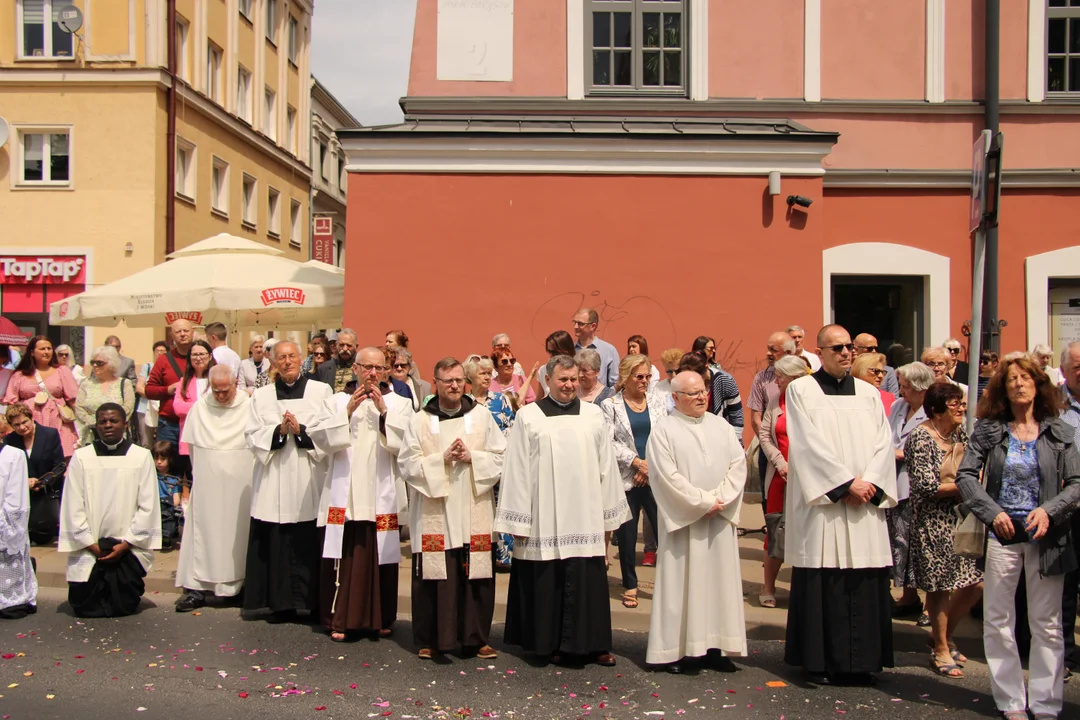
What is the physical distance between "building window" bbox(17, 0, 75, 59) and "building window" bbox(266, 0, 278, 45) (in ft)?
31.3

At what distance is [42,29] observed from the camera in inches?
900

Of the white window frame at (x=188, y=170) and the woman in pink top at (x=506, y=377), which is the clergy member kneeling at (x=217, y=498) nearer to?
the woman in pink top at (x=506, y=377)

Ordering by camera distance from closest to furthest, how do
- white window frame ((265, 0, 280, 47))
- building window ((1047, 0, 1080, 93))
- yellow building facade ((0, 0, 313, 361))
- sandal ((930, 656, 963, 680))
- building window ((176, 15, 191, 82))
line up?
sandal ((930, 656, 963, 680))
building window ((1047, 0, 1080, 93))
yellow building facade ((0, 0, 313, 361))
building window ((176, 15, 191, 82))
white window frame ((265, 0, 280, 47))

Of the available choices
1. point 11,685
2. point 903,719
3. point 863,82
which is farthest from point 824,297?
point 11,685

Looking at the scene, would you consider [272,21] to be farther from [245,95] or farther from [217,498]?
[217,498]

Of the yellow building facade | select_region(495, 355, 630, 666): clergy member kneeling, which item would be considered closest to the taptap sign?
select_region(495, 355, 630, 666): clergy member kneeling

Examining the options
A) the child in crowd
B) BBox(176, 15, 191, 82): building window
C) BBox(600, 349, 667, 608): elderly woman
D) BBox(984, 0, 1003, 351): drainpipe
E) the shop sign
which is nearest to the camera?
BBox(600, 349, 667, 608): elderly woman

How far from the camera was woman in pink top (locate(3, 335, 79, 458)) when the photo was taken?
32.8 feet

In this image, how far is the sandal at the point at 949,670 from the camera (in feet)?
19.6

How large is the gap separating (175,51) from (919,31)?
17241 millimetres

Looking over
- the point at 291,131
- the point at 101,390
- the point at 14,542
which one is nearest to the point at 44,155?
the point at 291,131

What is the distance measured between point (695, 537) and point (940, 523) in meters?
1.49

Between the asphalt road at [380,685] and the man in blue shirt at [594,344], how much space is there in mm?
3136

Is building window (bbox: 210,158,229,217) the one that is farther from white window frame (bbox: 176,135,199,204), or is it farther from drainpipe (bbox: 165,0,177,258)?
drainpipe (bbox: 165,0,177,258)
